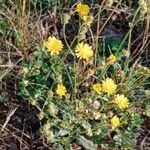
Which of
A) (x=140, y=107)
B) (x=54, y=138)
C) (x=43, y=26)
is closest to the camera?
(x=54, y=138)

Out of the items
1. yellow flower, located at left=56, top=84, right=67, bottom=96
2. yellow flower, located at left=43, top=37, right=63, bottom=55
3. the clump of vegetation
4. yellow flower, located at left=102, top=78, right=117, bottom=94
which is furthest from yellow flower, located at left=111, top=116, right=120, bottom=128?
yellow flower, located at left=43, top=37, right=63, bottom=55

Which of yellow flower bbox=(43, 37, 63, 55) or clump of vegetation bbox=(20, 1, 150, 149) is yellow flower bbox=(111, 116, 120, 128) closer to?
clump of vegetation bbox=(20, 1, 150, 149)

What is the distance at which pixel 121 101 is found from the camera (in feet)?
6.01

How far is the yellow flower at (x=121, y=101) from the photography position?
182 centimetres

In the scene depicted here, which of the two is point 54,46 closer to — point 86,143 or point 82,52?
point 82,52

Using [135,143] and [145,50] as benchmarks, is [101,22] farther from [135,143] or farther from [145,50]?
[135,143]

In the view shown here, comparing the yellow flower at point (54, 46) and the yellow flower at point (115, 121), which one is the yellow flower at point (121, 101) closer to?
the yellow flower at point (115, 121)

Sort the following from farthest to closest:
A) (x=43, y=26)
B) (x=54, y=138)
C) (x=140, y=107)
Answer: (x=43, y=26)
(x=140, y=107)
(x=54, y=138)

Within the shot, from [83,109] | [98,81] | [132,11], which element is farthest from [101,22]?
[83,109]

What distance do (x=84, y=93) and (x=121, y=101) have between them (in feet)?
0.51

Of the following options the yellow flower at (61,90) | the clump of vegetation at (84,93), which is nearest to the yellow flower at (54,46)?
the clump of vegetation at (84,93)

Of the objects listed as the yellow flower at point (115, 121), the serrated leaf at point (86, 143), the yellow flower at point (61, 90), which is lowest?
the serrated leaf at point (86, 143)

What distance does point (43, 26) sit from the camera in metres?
2.20

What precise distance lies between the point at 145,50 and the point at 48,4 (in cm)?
50
